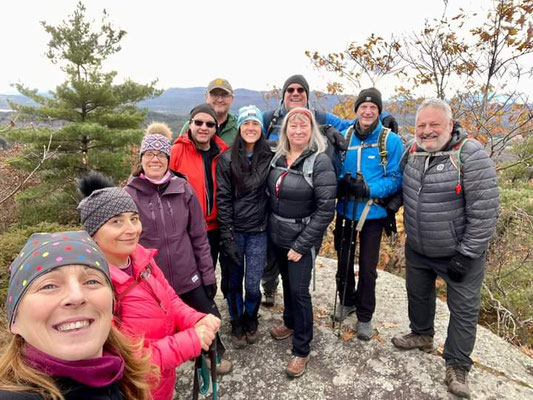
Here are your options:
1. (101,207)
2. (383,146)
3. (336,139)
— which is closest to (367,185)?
(383,146)

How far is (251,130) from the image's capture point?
10.5 ft

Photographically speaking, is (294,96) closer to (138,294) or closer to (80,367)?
(138,294)

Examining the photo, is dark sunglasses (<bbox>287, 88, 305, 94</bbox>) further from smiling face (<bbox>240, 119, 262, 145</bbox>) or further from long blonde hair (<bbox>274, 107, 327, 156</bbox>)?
smiling face (<bbox>240, 119, 262, 145</bbox>)

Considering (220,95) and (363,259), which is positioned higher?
(220,95)

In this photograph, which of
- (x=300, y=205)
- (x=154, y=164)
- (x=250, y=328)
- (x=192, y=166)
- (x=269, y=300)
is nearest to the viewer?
(x=154, y=164)

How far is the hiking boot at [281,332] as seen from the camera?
12.1ft

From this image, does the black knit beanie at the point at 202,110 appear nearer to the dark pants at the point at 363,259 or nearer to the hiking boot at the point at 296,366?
the dark pants at the point at 363,259

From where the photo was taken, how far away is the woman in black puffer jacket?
9.95ft

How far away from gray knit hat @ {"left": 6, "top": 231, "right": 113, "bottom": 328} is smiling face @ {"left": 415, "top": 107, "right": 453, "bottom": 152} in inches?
110

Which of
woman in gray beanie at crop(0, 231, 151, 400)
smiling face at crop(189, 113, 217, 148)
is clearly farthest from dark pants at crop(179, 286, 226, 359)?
woman in gray beanie at crop(0, 231, 151, 400)

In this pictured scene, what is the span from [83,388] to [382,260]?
7391 millimetres

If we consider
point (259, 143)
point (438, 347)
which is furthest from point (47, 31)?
point (438, 347)

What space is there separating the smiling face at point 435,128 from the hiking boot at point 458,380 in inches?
82.2

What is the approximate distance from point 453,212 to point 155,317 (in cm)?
261
